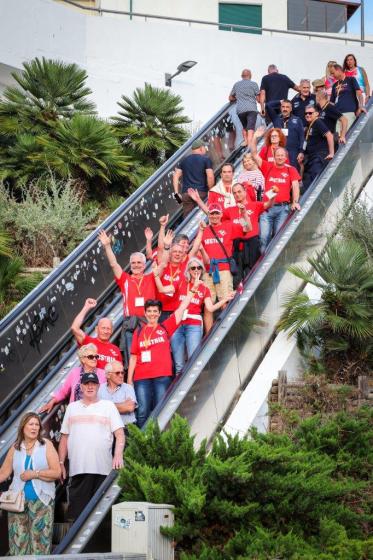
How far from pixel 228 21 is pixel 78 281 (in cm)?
1883

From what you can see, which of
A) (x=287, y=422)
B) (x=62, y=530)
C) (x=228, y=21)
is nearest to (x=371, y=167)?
(x=287, y=422)

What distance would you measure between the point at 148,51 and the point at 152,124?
4428 mm

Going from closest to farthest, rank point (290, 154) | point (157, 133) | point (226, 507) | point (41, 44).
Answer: point (226, 507), point (290, 154), point (157, 133), point (41, 44)

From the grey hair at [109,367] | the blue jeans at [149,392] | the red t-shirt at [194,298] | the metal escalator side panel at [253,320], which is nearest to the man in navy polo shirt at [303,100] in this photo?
the metal escalator side panel at [253,320]

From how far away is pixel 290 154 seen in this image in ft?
59.0

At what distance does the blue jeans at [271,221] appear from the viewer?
15469mm

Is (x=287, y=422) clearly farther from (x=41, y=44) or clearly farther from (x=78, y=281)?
(x=41, y=44)

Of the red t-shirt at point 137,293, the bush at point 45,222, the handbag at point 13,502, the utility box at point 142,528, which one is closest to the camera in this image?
the utility box at point 142,528

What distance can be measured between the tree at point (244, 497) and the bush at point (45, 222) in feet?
30.5

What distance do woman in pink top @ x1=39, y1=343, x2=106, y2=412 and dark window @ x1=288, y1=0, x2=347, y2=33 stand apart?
73.7 ft

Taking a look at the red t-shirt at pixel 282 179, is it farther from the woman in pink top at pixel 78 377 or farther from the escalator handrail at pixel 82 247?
the woman in pink top at pixel 78 377

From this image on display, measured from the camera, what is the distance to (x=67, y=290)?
47.7 ft

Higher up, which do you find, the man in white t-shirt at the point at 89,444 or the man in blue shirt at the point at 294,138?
the man in blue shirt at the point at 294,138

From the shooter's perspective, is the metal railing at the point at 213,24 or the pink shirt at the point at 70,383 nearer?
the pink shirt at the point at 70,383
